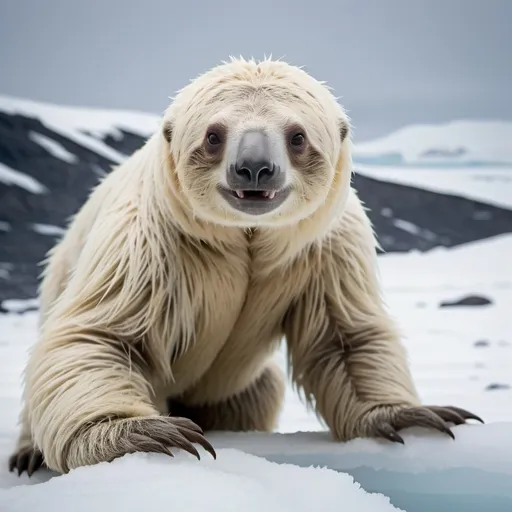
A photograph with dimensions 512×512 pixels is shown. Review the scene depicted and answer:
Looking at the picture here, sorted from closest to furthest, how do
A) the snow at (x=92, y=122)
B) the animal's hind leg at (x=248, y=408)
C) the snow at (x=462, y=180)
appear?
the animal's hind leg at (x=248, y=408)
the snow at (x=92, y=122)
the snow at (x=462, y=180)

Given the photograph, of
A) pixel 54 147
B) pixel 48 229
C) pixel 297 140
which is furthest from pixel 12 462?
pixel 54 147

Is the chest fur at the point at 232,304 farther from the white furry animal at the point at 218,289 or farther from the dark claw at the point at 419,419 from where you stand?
the dark claw at the point at 419,419

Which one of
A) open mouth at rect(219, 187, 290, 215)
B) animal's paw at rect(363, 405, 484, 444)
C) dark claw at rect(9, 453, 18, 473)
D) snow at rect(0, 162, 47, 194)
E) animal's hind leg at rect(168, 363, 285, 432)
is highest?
open mouth at rect(219, 187, 290, 215)

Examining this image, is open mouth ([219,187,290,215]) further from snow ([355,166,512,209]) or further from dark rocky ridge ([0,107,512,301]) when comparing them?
snow ([355,166,512,209])

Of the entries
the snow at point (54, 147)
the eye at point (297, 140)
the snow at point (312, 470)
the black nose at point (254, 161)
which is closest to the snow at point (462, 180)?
the snow at point (312, 470)

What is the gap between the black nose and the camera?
2.25m

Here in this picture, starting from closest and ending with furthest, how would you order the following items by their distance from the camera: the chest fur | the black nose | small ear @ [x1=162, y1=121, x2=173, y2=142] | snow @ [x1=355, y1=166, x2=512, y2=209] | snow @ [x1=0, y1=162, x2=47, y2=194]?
the black nose
small ear @ [x1=162, y1=121, x2=173, y2=142]
the chest fur
snow @ [x1=0, y1=162, x2=47, y2=194]
snow @ [x1=355, y1=166, x2=512, y2=209]

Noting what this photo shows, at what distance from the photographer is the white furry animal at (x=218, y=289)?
2377 mm

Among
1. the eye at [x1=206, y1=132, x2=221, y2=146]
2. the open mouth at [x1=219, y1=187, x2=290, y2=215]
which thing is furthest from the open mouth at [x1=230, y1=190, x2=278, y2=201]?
the eye at [x1=206, y1=132, x2=221, y2=146]

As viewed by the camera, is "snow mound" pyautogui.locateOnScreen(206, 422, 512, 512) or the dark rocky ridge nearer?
"snow mound" pyautogui.locateOnScreen(206, 422, 512, 512)

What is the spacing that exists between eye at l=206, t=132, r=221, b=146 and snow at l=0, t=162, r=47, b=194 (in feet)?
9.68

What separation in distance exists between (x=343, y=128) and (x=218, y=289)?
60 cm

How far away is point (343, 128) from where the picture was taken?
265 centimetres

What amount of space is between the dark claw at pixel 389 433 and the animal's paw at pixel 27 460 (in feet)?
3.42
